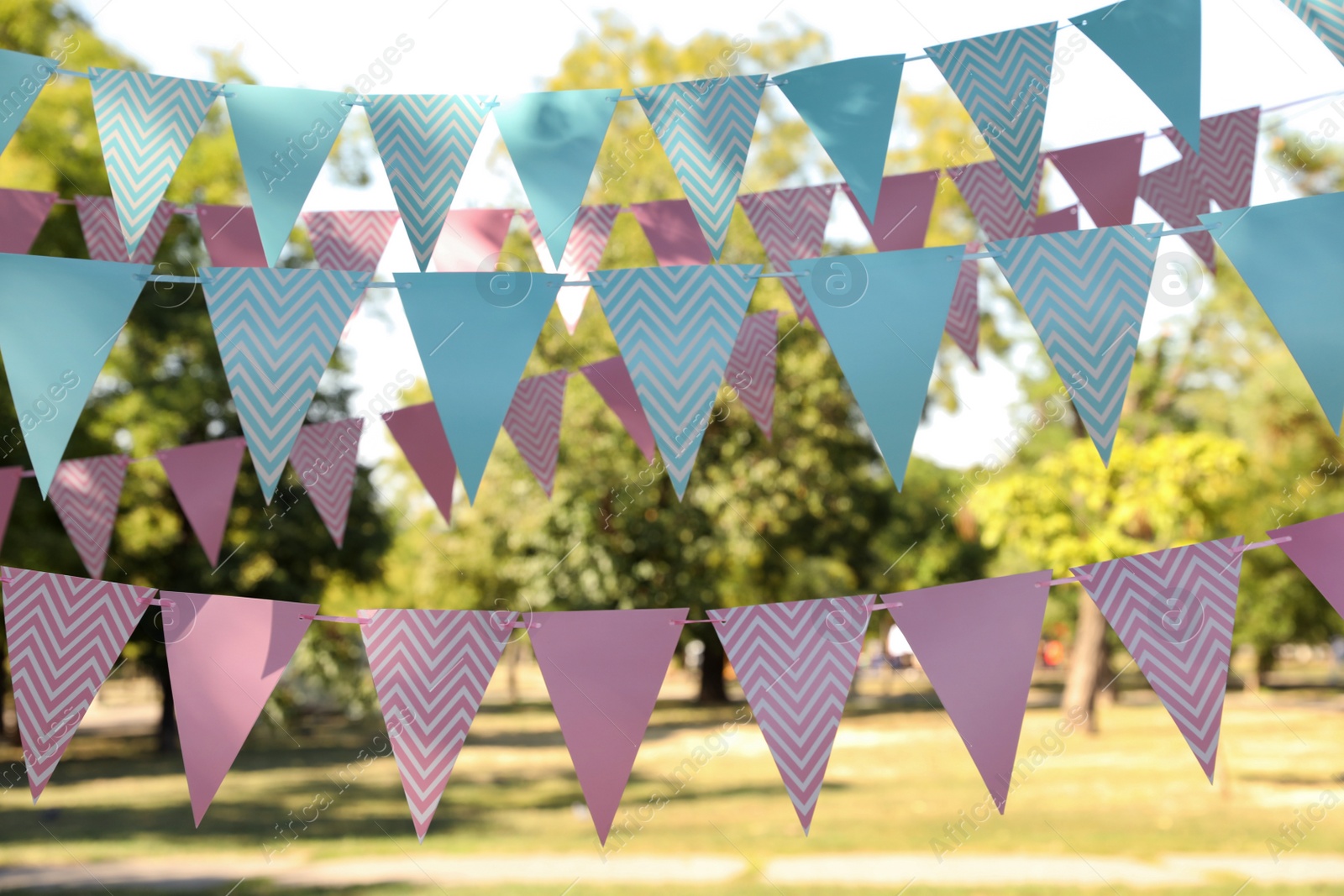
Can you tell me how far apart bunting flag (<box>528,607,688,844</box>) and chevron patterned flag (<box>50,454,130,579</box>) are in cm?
295

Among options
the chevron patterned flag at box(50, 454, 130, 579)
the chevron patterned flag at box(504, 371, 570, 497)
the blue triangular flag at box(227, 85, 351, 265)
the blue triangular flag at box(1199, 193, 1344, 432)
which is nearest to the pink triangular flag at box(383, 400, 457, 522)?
the chevron patterned flag at box(504, 371, 570, 497)

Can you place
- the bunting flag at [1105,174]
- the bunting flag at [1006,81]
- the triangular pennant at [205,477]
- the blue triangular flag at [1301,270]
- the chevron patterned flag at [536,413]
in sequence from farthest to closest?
the chevron patterned flag at [536,413]
the triangular pennant at [205,477]
the bunting flag at [1105,174]
the bunting flag at [1006,81]
the blue triangular flag at [1301,270]

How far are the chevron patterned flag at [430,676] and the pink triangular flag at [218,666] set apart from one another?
233 mm

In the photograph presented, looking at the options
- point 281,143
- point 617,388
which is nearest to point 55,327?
point 281,143

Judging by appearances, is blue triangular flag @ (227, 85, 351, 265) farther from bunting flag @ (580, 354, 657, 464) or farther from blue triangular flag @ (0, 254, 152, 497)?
bunting flag @ (580, 354, 657, 464)

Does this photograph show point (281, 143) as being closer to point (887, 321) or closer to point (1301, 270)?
point (887, 321)

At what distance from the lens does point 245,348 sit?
2.60 m

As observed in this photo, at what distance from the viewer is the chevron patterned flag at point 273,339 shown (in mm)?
2596

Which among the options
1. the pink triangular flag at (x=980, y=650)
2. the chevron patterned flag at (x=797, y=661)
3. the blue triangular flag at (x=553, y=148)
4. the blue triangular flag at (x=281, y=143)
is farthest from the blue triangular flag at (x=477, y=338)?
the pink triangular flag at (x=980, y=650)

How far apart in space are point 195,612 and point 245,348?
73 centimetres

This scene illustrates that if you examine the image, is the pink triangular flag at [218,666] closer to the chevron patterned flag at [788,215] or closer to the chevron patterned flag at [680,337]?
the chevron patterned flag at [680,337]

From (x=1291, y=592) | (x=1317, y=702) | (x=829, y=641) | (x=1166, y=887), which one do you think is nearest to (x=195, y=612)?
(x=829, y=641)

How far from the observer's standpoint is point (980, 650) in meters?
2.66

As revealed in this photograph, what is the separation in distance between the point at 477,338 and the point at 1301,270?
2.10m
